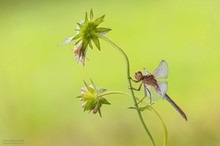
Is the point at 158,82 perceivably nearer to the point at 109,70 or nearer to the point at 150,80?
the point at 150,80

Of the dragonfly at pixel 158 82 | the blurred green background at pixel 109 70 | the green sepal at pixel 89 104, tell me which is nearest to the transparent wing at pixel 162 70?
the dragonfly at pixel 158 82

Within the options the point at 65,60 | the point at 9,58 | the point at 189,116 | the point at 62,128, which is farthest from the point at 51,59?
the point at 189,116

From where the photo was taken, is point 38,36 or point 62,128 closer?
point 62,128

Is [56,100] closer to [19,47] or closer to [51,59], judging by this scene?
[51,59]

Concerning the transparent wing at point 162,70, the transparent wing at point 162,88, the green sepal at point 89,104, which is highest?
the transparent wing at point 162,70

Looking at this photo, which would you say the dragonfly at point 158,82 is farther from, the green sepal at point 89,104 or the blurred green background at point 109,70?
the blurred green background at point 109,70

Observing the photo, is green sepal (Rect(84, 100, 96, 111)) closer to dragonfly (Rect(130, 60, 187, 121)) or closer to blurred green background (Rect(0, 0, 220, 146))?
dragonfly (Rect(130, 60, 187, 121))

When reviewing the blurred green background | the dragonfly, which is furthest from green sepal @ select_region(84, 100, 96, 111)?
the blurred green background

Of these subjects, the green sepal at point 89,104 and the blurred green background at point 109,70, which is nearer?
the green sepal at point 89,104

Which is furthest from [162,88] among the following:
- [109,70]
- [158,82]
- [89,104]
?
[109,70]
